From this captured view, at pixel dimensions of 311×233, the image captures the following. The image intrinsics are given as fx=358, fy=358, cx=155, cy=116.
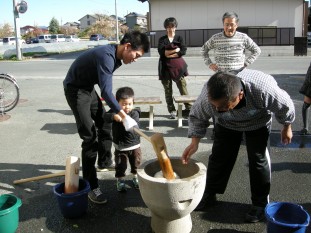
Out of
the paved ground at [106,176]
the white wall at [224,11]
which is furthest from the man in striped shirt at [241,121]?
the white wall at [224,11]

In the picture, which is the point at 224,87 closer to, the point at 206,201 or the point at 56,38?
the point at 206,201

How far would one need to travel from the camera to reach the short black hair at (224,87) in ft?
8.03

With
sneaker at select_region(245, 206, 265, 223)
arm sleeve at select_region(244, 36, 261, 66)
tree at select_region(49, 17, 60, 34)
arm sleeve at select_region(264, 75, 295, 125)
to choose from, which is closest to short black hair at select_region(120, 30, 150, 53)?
arm sleeve at select_region(264, 75, 295, 125)

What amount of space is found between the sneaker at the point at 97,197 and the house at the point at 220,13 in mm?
20164

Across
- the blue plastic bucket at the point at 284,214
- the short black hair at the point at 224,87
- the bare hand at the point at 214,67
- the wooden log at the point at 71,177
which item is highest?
the bare hand at the point at 214,67

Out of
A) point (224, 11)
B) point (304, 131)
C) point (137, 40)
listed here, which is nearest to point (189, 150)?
point (137, 40)

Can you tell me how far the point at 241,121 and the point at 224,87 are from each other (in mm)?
744

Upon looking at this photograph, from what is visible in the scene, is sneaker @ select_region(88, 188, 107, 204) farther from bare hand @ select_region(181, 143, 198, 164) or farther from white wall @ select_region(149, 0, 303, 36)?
white wall @ select_region(149, 0, 303, 36)

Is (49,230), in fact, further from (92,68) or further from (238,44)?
(238,44)

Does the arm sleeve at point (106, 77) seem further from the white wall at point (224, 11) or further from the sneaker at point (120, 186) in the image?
the white wall at point (224, 11)

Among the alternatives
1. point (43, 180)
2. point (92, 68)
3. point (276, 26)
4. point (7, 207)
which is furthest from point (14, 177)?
point (276, 26)

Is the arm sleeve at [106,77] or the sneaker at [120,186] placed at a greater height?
the arm sleeve at [106,77]

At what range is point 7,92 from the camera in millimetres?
7336

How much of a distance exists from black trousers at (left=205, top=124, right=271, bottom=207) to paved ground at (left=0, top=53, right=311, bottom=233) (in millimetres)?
268
